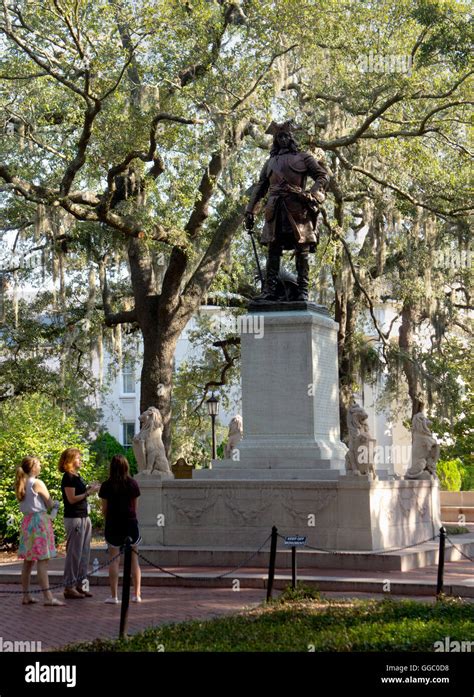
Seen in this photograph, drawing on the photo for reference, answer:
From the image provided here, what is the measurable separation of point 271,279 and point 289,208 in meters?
1.29

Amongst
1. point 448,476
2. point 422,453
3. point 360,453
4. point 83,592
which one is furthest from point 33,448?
point 448,476

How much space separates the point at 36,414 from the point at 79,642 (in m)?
16.6

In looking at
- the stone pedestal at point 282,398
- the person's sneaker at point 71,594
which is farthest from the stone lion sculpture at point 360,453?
the person's sneaker at point 71,594

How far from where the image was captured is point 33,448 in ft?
80.4

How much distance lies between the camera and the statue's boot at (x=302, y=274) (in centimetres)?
1839

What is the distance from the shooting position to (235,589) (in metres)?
14.1

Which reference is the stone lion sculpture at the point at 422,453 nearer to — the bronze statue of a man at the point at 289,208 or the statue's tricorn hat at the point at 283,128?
the bronze statue of a man at the point at 289,208

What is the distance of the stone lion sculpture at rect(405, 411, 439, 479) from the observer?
20.0 m

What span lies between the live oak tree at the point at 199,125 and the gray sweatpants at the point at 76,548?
9741 mm

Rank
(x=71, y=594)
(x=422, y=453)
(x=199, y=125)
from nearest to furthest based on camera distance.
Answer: (x=71, y=594) → (x=422, y=453) → (x=199, y=125)

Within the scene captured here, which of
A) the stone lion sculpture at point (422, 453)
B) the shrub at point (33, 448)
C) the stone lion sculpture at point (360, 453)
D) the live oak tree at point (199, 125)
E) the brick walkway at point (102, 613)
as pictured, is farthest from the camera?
the shrub at point (33, 448)

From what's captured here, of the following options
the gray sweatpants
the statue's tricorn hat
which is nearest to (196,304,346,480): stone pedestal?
the statue's tricorn hat

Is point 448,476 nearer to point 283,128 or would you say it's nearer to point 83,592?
point 283,128
